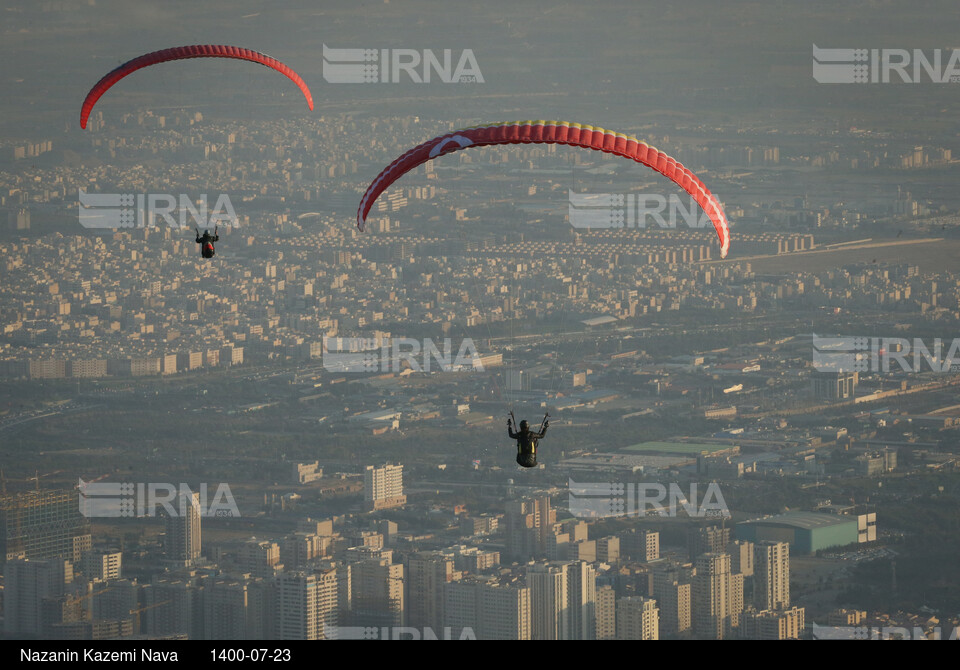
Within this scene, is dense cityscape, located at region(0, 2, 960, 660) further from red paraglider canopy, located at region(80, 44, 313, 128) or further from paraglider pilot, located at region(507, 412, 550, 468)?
paraglider pilot, located at region(507, 412, 550, 468)

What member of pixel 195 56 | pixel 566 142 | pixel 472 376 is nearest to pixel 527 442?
pixel 566 142

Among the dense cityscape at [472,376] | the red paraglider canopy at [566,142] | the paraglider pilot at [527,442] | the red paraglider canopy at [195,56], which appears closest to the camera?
the red paraglider canopy at [566,142]

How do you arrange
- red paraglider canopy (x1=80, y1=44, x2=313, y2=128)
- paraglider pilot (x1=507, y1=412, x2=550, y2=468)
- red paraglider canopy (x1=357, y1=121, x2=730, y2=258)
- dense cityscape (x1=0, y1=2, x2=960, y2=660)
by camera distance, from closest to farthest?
1. red paraglider canopy (x1=357, y1=121, x2=730, y2=258)
2. paraglider pilot (x1=507, y1=412, x2=550, y2=468)
3. red paraglider canopy (x1=80, y1=44, x2=313, y2=128)
4. dense cityscape (x1=0, y1=2, x2=960, y2=660)

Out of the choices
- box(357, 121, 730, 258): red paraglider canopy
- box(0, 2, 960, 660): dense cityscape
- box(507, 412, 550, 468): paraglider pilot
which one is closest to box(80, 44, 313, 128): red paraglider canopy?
box(357, 121, 730, 258): red paraglider canopy

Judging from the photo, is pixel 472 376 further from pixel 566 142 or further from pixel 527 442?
pixel 566 142

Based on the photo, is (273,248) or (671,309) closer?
(671,309)

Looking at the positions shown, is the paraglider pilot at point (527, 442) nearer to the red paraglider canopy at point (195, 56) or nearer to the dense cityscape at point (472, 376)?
the red paraglider canopy at point (195, 56)

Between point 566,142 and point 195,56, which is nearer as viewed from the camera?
point 566,142

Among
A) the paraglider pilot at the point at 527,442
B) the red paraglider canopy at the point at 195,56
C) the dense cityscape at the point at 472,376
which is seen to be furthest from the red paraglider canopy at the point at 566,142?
the dense cityscape at the point at 472,376

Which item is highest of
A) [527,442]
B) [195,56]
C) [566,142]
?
[195,56]
